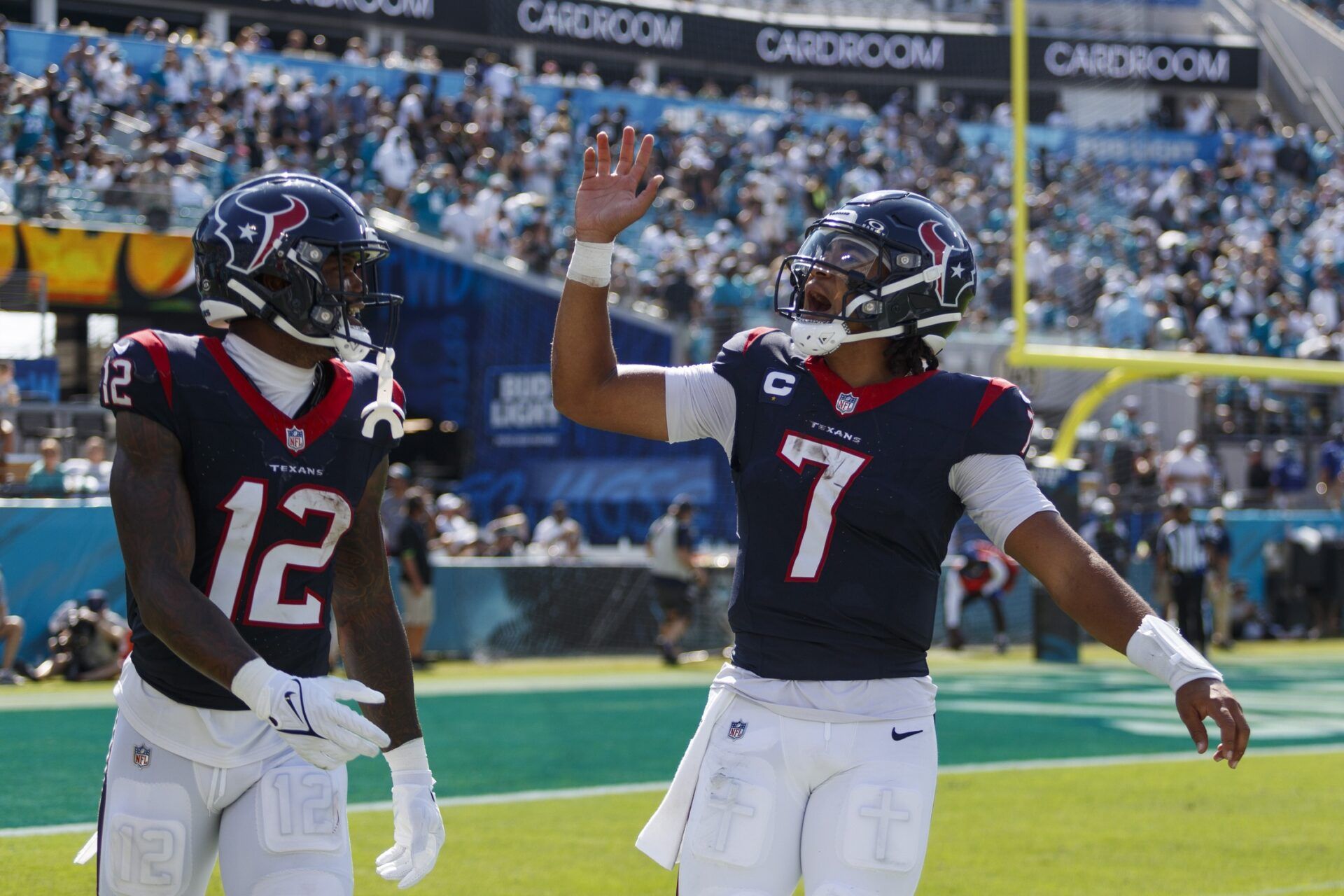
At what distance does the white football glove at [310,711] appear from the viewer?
280 cm

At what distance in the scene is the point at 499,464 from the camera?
66.5 ft

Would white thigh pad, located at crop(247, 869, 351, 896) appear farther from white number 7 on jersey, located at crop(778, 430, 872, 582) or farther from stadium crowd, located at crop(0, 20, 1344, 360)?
stadium crowd, located at crop(0, 20, 1344, 360)

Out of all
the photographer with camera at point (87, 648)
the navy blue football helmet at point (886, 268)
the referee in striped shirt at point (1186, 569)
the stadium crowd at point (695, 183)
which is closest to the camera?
the navy blue football helmet at point (886, 268)

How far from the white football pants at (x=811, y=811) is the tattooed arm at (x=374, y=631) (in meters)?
0.66

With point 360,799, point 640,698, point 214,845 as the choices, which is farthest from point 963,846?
point 640,698

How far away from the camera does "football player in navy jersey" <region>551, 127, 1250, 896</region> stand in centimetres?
315

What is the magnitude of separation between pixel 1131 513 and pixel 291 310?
16752 mm

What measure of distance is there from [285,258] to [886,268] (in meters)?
1.20

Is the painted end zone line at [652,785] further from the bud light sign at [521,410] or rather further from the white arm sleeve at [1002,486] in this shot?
the bud light sign at [521,410]

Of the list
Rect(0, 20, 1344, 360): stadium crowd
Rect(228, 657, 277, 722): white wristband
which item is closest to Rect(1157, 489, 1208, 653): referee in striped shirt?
Rect(0, 20, 1344, 360): stadium crowd

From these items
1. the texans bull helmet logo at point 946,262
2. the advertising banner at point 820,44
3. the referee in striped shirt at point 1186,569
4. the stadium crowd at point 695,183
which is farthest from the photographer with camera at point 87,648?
the advertising banner at point 820,44

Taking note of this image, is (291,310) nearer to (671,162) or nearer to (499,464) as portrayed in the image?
(499,464)

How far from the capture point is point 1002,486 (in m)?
3.30

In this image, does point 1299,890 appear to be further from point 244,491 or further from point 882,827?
point 244,491
